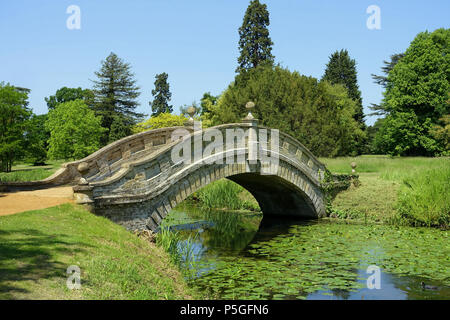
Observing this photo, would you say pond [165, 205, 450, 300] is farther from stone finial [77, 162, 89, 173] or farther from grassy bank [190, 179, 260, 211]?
grassy bank [190, 179, 260, 211]

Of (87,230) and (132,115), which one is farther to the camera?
(132,115)

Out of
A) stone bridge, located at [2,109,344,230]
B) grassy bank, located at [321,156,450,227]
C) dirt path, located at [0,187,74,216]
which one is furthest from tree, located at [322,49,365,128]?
dirt path, located at [0,187,74,216]

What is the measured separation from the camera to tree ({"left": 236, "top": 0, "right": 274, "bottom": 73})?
4125 cm

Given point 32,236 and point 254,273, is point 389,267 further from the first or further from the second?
point 32,236

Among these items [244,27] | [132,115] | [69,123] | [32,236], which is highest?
[244,27]

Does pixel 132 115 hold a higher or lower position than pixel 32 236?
higher

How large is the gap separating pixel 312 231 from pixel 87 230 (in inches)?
347

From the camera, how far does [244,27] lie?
137ft

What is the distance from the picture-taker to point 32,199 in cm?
945

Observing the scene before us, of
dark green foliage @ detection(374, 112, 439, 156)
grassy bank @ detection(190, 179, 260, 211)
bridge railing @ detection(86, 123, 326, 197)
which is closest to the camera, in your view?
bridge railing @ detection(86, 123, 326, 197)

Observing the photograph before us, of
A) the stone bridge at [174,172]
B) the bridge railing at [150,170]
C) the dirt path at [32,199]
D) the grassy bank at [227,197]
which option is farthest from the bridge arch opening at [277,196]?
the dirt path at [32,199]

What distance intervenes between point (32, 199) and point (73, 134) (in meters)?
26.4

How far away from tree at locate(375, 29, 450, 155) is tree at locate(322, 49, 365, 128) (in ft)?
55.9

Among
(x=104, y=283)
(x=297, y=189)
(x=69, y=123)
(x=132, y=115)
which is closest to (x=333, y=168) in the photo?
(x=297, y=189)
